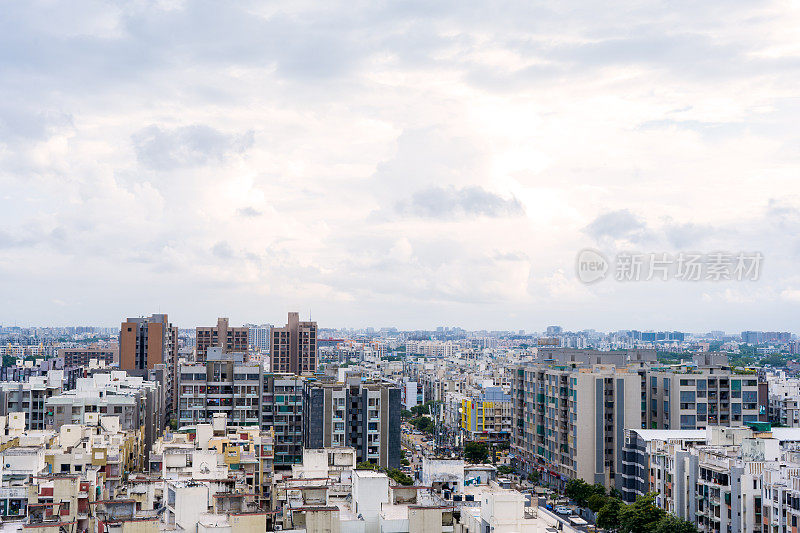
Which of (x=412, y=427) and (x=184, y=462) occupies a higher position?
(x=184, y=462)

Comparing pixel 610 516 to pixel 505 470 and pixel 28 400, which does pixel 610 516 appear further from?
pixel 28 400

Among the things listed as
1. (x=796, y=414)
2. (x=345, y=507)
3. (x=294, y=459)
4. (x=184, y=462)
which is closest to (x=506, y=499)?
(x=345, y=507)

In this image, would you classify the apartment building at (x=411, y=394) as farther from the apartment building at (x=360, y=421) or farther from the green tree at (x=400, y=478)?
the green tree at (x=400, y=478)

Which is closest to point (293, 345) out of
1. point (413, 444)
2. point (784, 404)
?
point (413, 444)

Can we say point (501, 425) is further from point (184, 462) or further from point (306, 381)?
point (184, 462)

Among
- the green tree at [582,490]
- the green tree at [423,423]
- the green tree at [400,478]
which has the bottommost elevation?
the green tree at [423,423]

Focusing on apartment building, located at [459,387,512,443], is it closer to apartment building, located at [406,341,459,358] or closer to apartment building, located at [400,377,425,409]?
apartment building, located at [400,377,425,409]

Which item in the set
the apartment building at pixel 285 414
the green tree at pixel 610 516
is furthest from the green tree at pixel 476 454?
the green tree at pixel 610 516

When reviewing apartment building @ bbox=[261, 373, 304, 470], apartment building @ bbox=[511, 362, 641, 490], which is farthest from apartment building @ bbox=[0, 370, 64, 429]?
apartment building @ bbox=[511, 362, 641, 490]
